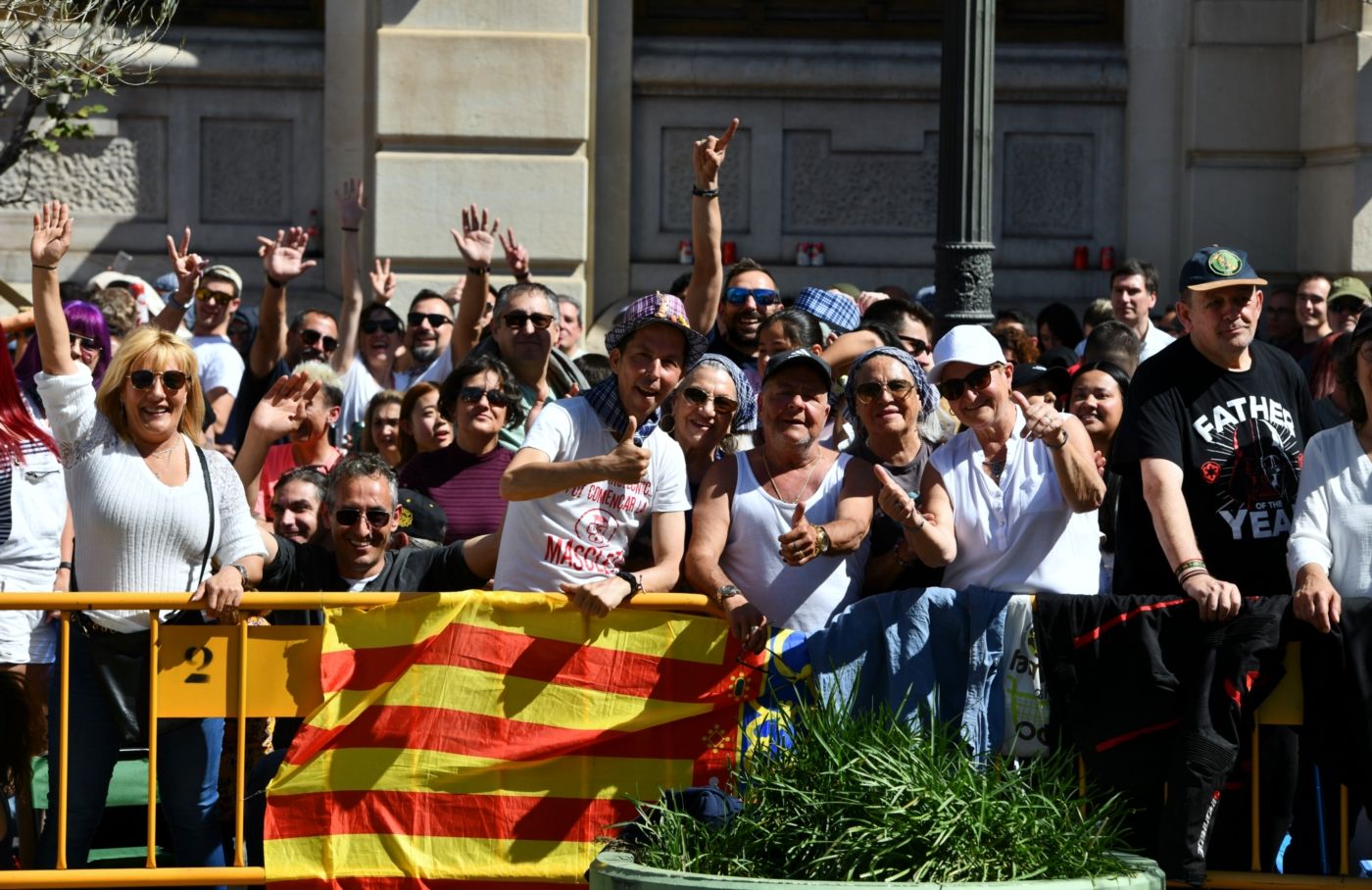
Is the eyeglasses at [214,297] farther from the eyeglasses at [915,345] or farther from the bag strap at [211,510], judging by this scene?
the bag strap at [211,510]

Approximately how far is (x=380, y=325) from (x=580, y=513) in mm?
4542

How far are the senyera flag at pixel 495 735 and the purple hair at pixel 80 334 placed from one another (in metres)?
2.36

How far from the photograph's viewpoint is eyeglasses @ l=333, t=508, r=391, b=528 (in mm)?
6449

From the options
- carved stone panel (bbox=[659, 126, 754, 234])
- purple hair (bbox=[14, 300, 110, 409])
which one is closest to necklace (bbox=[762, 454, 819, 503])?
purple hair (bbox=[14, 300, 110, 409])

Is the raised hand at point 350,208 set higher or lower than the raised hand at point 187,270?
higher

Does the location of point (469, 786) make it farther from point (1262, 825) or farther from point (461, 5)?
point (461, 5)

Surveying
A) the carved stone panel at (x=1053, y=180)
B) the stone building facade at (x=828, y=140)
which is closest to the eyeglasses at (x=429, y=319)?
the stone building facade at (x=828, y=140)

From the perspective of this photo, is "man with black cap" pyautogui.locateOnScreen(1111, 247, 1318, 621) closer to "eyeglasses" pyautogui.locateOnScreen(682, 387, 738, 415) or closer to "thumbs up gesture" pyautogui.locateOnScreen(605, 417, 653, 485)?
"eyeglasses" pyautogui.locateOnScreen(682, 387, 738, 415)

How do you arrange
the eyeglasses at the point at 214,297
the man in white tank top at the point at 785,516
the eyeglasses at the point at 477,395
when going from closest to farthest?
the man in white tank top at the point at 785,516
the eyeglasses at the point at 477,395
the eyeglasses at the point at 214,297

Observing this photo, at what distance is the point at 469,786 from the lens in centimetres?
577

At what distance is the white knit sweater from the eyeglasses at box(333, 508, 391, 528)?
22.2 inches

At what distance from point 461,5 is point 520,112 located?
811 mm

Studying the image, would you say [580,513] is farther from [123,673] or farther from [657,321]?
[123,673]

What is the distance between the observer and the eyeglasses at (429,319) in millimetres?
10180
